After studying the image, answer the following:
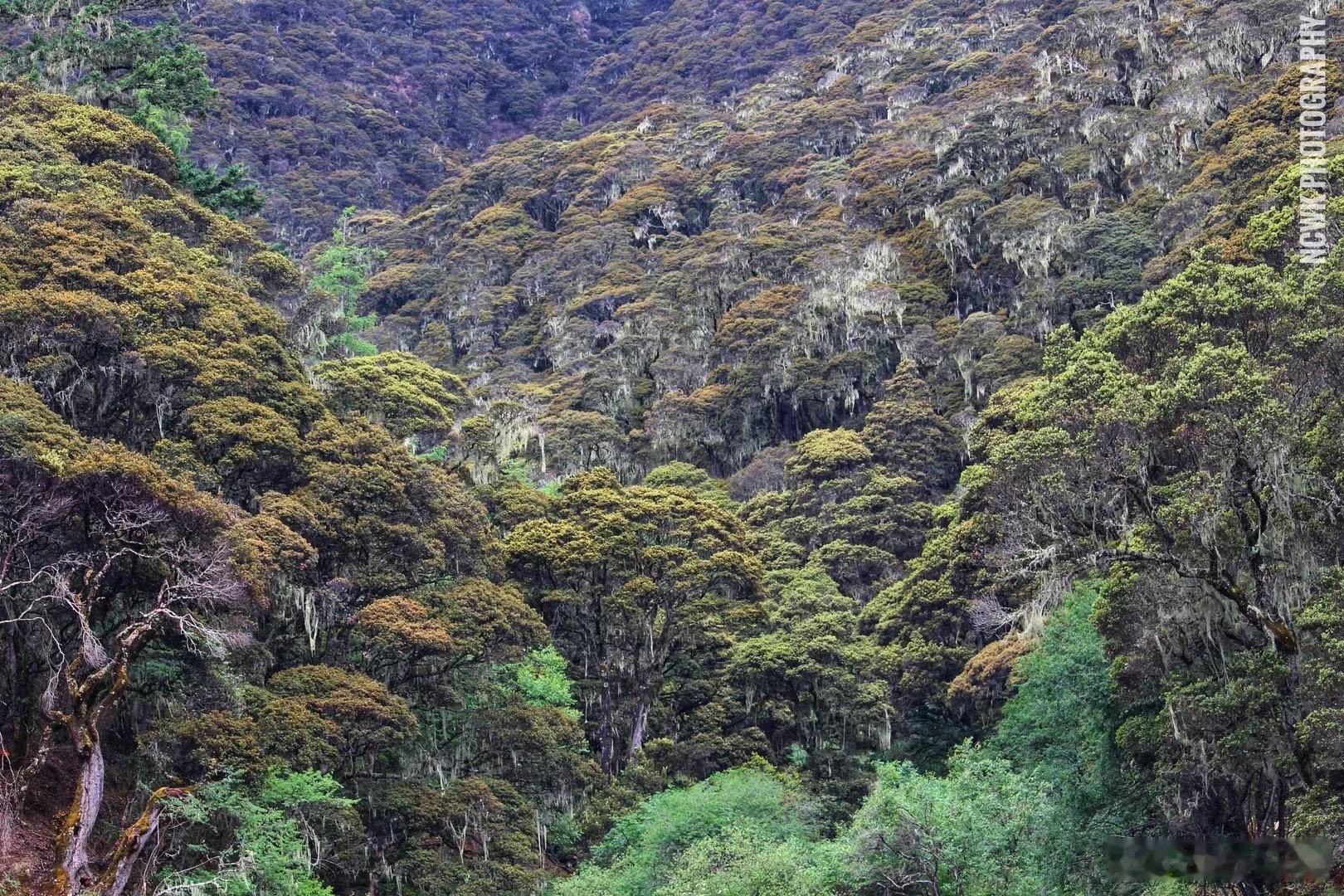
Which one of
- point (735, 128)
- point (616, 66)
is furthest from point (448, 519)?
point (616, 66)

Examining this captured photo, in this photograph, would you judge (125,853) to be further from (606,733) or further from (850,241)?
(850,241)

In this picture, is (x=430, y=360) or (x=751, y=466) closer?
(x=751, y=466)

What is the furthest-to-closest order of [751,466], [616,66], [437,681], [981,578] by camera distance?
[616,66]
[751,466]
[981,578]
[437,681]

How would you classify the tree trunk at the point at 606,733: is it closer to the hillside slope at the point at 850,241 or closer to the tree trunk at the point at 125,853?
the hillside slope at the point at 850,241

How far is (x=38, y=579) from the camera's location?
16516mm

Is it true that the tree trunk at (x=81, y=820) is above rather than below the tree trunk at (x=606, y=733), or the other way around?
above

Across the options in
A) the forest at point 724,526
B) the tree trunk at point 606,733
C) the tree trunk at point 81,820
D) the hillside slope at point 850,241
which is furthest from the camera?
the hillside slope at point 850,241

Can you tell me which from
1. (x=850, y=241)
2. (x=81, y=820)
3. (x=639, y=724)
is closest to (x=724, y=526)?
(x=639, y=724)

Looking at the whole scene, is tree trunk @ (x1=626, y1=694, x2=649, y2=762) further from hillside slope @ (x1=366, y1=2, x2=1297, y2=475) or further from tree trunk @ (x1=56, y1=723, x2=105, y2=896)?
tree trunk @ (x1=56, y1=723, x2=105, y2=896)

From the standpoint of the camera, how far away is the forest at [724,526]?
53.3 feet

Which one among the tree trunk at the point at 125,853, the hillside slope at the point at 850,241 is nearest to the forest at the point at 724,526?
the tree trunk at the point at 125,853

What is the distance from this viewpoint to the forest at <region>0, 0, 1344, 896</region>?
16.2 metres

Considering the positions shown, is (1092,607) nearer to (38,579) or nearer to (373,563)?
(373,563)

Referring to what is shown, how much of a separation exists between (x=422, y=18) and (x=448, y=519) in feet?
285
